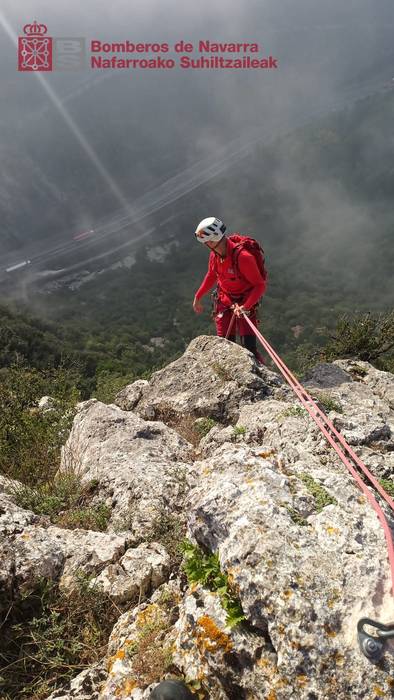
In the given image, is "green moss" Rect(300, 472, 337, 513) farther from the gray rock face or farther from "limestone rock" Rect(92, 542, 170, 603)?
the gray rock face

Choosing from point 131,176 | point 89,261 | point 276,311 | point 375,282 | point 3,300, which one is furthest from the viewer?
point 131,176

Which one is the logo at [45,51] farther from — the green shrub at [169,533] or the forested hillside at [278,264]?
the green shrub at [169,533]

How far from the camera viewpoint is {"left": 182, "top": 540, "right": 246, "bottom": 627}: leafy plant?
238 centimetres

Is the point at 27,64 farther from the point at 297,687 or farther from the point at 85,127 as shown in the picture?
the point at 297,687

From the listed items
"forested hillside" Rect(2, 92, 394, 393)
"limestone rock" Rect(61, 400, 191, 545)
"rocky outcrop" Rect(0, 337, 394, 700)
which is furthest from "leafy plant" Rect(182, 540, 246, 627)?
"forested hillside" Rect(2, 92, 394, 393)

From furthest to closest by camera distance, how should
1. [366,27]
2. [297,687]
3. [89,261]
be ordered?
[366,27], [89,261], [297,687]

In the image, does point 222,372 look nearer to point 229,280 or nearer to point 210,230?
point 229,280

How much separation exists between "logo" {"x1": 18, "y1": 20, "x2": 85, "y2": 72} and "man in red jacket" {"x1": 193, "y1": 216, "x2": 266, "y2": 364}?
265ft

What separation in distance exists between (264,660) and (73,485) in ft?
9.54

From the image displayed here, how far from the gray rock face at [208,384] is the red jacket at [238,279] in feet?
2.80

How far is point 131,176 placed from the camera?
288 ft

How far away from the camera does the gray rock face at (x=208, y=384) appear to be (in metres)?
6.37

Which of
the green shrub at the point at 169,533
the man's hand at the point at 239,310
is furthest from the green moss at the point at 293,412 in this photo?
the man's hand at the point at 239,310

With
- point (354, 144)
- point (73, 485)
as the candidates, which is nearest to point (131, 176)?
point (354, 144)
